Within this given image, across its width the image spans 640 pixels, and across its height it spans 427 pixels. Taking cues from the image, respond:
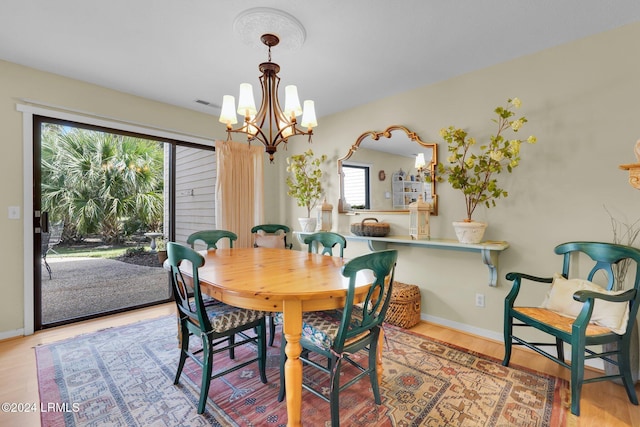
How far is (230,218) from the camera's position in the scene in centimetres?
389

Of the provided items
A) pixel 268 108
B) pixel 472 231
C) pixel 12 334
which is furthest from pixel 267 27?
pixel 12 334

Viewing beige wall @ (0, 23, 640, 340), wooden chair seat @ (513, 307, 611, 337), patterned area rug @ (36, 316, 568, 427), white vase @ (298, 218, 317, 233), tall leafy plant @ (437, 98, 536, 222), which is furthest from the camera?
white vase @ (298, 218, 317, 233)

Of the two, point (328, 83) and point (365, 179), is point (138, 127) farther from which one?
point (365, 179)

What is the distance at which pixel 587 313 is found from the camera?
1639 mm

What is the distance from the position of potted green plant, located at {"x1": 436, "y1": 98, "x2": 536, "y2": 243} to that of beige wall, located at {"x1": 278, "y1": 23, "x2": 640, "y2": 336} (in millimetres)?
96

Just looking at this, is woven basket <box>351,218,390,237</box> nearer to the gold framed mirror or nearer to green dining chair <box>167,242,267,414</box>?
the gold framed mirror

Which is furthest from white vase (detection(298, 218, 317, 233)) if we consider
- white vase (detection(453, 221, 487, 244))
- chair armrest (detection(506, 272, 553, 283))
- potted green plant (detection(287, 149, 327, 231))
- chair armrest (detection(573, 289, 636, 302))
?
chair armrest (detection(573, 289, 636, 302))

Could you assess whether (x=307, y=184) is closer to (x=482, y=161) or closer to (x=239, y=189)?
(x=239, y=189)

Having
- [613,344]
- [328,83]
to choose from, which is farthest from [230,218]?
[613,344]

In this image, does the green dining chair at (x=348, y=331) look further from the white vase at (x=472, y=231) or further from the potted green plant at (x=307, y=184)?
the potted green plant at (x=307, y=184)

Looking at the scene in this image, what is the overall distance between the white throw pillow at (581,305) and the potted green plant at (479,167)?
621 mm

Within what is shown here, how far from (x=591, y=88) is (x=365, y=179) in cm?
208

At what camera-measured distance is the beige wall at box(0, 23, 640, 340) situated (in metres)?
2.06

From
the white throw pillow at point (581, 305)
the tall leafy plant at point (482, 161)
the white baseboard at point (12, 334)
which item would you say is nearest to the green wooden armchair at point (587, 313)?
the white throw pillow at point (581, 305)
